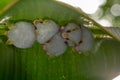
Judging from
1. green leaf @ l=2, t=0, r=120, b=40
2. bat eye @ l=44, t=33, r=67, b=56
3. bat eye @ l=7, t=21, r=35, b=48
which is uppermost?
green leaf @ l=2, t=0, r=120, b=40

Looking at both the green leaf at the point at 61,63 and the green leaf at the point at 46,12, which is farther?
the green leaf at the point at 61,63

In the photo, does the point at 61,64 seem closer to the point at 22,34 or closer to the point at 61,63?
the point at 61,63

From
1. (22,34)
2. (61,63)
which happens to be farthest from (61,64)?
(22,34)

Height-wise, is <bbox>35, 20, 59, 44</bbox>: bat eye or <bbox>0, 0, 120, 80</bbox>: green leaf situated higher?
<bbox>35, 20, 59, 44</bbox>: bat eye

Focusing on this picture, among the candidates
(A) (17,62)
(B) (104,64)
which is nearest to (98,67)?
(B) (104,64)

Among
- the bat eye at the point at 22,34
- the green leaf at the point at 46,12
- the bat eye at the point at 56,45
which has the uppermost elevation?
the green leaf at the point at 46,12

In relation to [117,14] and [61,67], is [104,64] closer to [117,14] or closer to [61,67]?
[61,67]

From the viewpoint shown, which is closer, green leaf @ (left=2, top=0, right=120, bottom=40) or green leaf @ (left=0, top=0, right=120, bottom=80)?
green leaf @ (left=2, top=0, right=120, bottom=40)
